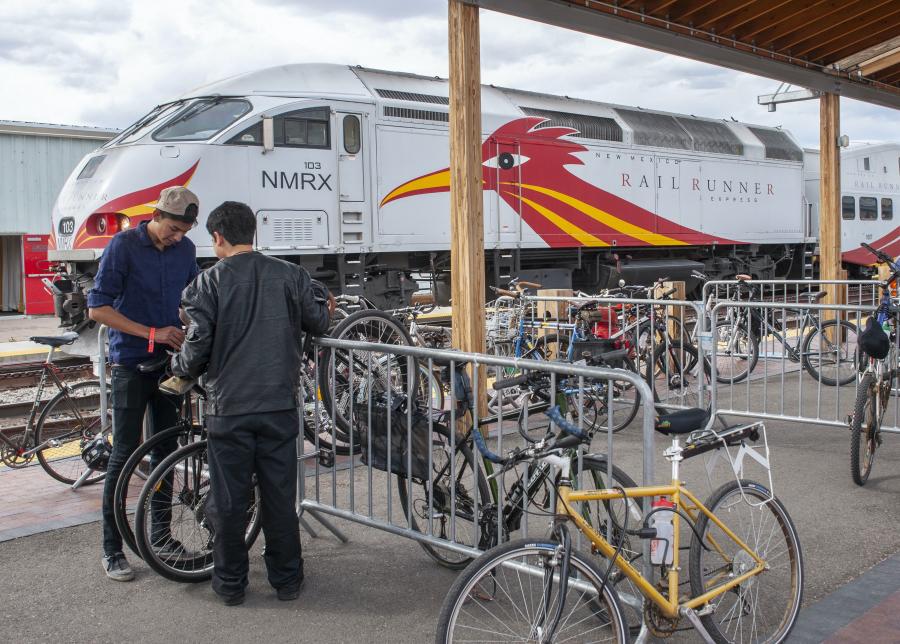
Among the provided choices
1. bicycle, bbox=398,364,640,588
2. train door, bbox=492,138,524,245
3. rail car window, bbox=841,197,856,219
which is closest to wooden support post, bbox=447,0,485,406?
bicycle, bbox=398,364,640,588

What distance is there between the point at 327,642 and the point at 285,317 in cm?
146

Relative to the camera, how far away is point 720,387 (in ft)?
33.0

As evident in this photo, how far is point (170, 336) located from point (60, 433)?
2.60m

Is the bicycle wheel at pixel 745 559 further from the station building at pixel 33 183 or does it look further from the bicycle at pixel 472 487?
the station building at pixel 33 183

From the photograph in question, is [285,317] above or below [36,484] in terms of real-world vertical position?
above

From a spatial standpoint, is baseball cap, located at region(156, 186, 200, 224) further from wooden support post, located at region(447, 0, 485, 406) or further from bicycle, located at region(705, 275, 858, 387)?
bicycle, located at region(705, 275, 858, 387)

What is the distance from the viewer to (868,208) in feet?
83.6

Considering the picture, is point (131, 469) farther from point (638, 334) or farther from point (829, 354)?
point (829, 354)

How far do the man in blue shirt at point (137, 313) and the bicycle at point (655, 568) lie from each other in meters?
2.05

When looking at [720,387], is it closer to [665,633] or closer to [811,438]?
[811,438]

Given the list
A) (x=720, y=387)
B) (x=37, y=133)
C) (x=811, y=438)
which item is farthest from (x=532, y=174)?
(x=37, y=133)

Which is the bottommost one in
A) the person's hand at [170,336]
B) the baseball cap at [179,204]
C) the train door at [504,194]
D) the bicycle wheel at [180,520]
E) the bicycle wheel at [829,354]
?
the bicycle wheel at [180,520]

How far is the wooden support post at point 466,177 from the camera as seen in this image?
22.5 feet

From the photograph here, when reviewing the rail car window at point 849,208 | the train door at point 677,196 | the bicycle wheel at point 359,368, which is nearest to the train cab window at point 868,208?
the rail car window at point 849,208
